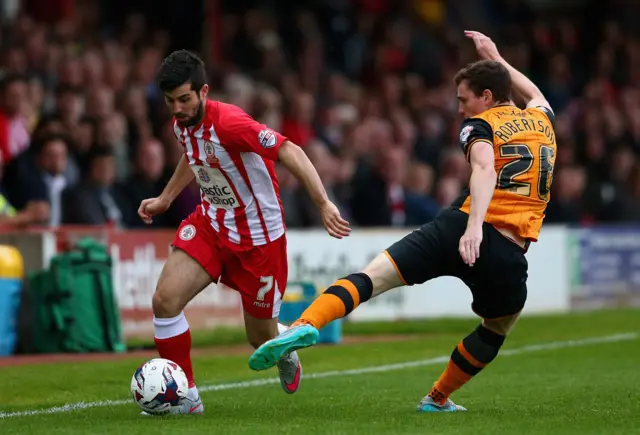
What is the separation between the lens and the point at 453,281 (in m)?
18.5

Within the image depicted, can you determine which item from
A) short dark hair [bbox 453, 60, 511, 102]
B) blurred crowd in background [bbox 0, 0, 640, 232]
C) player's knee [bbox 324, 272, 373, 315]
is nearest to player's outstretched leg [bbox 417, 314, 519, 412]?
player's knee [bbox 324, 272, 373, 315]

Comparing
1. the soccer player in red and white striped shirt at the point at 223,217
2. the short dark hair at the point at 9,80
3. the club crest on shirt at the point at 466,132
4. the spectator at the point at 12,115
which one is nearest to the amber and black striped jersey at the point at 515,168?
the club crest on shirt at the point at 466,132

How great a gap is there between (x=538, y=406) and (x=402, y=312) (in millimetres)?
9855

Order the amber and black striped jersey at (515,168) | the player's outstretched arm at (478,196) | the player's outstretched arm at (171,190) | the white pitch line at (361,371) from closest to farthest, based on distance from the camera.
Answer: the player's outstretched arm at (478,196) < the amber and black striped jersey at (515,168) < the white pitch line at (361,371) < the player's outstretched arm at (171,190)

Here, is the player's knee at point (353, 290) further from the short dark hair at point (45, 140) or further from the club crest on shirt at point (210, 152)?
the short dark hair at point (45, 140)

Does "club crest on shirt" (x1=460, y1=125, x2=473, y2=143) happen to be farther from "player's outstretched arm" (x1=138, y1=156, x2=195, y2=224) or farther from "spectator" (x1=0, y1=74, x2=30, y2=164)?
"spectator" (x1=0, y1=74, x2=30, y2=164)

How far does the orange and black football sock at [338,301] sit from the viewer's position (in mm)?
7312

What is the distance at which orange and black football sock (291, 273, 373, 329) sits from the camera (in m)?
7.31

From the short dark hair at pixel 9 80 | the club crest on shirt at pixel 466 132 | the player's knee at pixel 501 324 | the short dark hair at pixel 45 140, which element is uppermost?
the short dark hair at pixel 9 80

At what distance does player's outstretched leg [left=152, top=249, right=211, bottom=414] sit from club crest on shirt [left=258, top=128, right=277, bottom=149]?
0.90 meters

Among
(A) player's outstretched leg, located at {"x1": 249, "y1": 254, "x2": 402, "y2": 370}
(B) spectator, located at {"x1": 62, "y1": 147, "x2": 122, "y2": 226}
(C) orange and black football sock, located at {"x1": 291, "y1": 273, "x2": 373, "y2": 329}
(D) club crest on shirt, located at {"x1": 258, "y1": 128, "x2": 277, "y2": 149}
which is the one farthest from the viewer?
(B) spectator, located at {"x1": 62, "y1": 147, "x2": 122, "y2": 226}

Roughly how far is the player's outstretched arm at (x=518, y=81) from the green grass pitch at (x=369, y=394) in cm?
192

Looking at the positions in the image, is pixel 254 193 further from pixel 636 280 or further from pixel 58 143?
pixel 636 280

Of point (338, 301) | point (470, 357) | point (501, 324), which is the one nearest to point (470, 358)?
point (470, 357)
